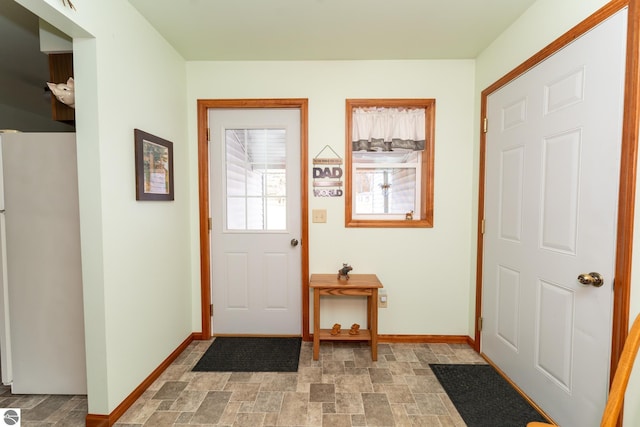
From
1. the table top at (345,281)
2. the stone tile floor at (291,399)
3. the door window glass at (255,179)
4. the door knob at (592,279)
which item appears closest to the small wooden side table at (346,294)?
the table top at (345,281)

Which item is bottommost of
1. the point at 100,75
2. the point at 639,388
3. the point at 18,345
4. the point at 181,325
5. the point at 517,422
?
the point at 517,422

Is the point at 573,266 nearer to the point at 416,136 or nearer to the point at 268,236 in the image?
the point at 416,136

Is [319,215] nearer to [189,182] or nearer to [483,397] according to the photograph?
[189,182]

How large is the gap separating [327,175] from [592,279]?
1883 millimetres

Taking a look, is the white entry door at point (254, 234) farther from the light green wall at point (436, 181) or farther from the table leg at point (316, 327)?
the table leg at point (316, 327)

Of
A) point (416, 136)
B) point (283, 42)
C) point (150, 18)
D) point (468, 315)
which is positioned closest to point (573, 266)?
point (468, 315)

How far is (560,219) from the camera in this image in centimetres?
150

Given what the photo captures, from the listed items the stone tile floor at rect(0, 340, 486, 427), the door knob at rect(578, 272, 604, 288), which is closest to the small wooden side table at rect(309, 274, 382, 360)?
the stone tile floor at rect(0, 340, 486, 427)

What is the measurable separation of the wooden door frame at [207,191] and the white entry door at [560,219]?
1.62m

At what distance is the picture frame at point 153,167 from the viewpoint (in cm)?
177

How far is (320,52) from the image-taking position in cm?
227

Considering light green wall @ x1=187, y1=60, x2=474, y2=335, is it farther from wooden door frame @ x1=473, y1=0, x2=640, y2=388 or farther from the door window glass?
wooden door frame @ x1=473, y1=0, x2=640, y2=388

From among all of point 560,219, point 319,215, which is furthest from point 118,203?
point 560,219

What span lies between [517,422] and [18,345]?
3.26m
